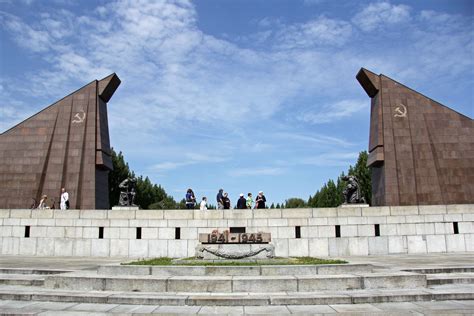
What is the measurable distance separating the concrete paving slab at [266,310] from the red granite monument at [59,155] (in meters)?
18.7

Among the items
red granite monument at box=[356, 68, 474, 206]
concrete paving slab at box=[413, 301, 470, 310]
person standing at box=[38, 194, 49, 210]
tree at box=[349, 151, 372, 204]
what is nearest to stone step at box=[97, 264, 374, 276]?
concrete paving slab at box=[413, 301, 470, 310]

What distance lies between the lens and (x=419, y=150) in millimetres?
25609

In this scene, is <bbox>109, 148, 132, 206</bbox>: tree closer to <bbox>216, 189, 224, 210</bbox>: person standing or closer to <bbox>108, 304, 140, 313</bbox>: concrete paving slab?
<bbox>216, 189, 224, 210</bbox>: person standing

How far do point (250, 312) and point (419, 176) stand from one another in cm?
2025

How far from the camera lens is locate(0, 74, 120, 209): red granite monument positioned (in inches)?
980

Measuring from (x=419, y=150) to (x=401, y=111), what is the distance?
9.01 ft

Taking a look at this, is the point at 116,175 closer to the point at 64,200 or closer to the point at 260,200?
the point at 64,200

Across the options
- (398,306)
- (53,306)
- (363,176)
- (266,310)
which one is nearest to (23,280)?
(53,306)

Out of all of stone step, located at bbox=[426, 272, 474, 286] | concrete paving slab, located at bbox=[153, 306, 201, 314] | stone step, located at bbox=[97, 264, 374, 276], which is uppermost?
stone step, located at bbox=[97, 264, 374, 276]

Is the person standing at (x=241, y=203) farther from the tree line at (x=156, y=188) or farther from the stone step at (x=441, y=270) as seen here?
the tree line at (x=156, y=188)

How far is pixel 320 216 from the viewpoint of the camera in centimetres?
2034

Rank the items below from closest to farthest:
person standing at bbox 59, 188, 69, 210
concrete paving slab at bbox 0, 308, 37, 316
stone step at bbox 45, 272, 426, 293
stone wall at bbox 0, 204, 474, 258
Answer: concrete paving slab at bbox 0, 308, 37, 316, stone step at bbox 45, 272, 426, 293, stone wall at bbox 0, 204, 474, 258, person standing at bbox 59, 188, 69, 210

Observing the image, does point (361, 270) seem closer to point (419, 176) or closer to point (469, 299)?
point (469, 299)

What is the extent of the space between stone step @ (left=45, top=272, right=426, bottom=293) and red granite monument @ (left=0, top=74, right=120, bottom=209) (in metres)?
15.8
